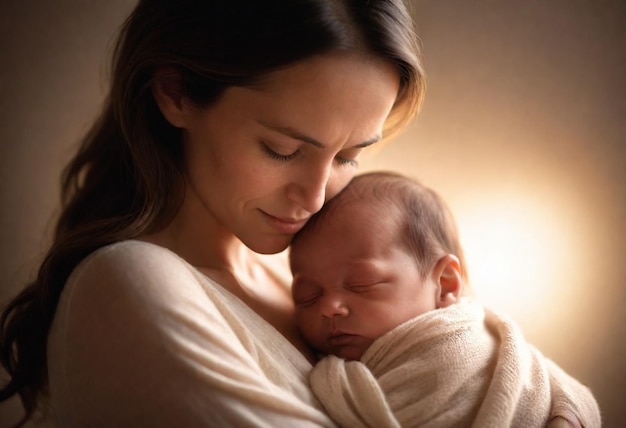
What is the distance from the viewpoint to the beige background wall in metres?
1.77

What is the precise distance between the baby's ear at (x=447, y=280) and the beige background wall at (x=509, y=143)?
62 centimetres

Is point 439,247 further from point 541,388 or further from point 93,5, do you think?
point 93,5

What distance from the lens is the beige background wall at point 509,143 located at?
177 centimetres

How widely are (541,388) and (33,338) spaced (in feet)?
3.58

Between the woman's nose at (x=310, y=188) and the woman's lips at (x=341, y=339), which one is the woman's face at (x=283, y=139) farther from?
the woman's lips at (x=341, y=339)

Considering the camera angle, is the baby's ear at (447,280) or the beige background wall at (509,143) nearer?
the baby's ear at (447,280)

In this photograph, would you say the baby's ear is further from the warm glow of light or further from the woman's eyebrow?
the warm glow of light

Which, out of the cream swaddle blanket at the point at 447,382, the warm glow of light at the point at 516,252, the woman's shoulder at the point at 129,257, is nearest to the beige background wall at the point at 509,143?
the warm glow of light at the point at 516,252

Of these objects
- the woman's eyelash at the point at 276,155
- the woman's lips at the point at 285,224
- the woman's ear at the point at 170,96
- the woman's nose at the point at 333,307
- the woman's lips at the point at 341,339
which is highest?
the woman's ear at the point at 170,96

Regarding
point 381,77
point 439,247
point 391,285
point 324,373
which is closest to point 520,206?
point 439,247

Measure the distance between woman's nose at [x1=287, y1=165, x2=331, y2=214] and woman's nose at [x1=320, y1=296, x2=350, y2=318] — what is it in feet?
0.67

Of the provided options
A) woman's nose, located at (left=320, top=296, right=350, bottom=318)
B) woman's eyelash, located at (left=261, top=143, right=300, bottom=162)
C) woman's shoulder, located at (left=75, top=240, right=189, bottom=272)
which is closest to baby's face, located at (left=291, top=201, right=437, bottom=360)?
woman's nose, located at (left=320, top=296, right=350, bottom=318)

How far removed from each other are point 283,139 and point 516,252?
43.7 inches

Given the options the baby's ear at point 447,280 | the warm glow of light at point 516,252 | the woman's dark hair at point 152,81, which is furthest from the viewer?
the warm glow of light at point 516,252
